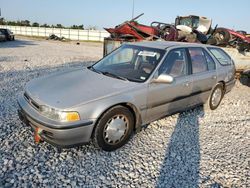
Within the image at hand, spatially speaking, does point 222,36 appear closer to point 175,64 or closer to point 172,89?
point 175,64

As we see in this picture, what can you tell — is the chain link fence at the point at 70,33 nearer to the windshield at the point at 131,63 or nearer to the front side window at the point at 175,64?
the windshield at the point at 131,63

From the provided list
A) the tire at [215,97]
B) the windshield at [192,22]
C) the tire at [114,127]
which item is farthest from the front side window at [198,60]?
the windshield at [192,22]

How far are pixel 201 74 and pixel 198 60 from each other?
285mm

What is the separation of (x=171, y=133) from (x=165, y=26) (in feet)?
22.7

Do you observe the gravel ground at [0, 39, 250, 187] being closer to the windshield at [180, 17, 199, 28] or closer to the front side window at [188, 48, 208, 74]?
the front side window at [188, 48, 208, 74]

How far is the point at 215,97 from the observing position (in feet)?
18.4

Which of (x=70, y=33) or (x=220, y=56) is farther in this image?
(x=70, y=33)

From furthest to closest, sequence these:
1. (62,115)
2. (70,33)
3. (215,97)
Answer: (70,33), (215,97), (62,115)

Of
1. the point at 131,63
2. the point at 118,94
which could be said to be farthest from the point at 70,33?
the point at 118,94

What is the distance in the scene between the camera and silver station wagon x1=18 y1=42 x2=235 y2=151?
10.2 feet

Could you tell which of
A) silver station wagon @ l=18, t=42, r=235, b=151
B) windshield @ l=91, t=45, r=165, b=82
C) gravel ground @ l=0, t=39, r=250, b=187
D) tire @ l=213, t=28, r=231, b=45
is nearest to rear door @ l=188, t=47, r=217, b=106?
silver station wagon @ l=18, t=42, r=235, b=151

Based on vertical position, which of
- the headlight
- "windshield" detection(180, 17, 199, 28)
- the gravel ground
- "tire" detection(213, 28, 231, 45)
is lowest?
the gravel ground

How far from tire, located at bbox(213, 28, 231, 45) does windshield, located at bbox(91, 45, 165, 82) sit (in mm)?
6091

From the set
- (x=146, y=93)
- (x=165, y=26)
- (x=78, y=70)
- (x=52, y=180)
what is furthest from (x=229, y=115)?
(x=165, y=26)
